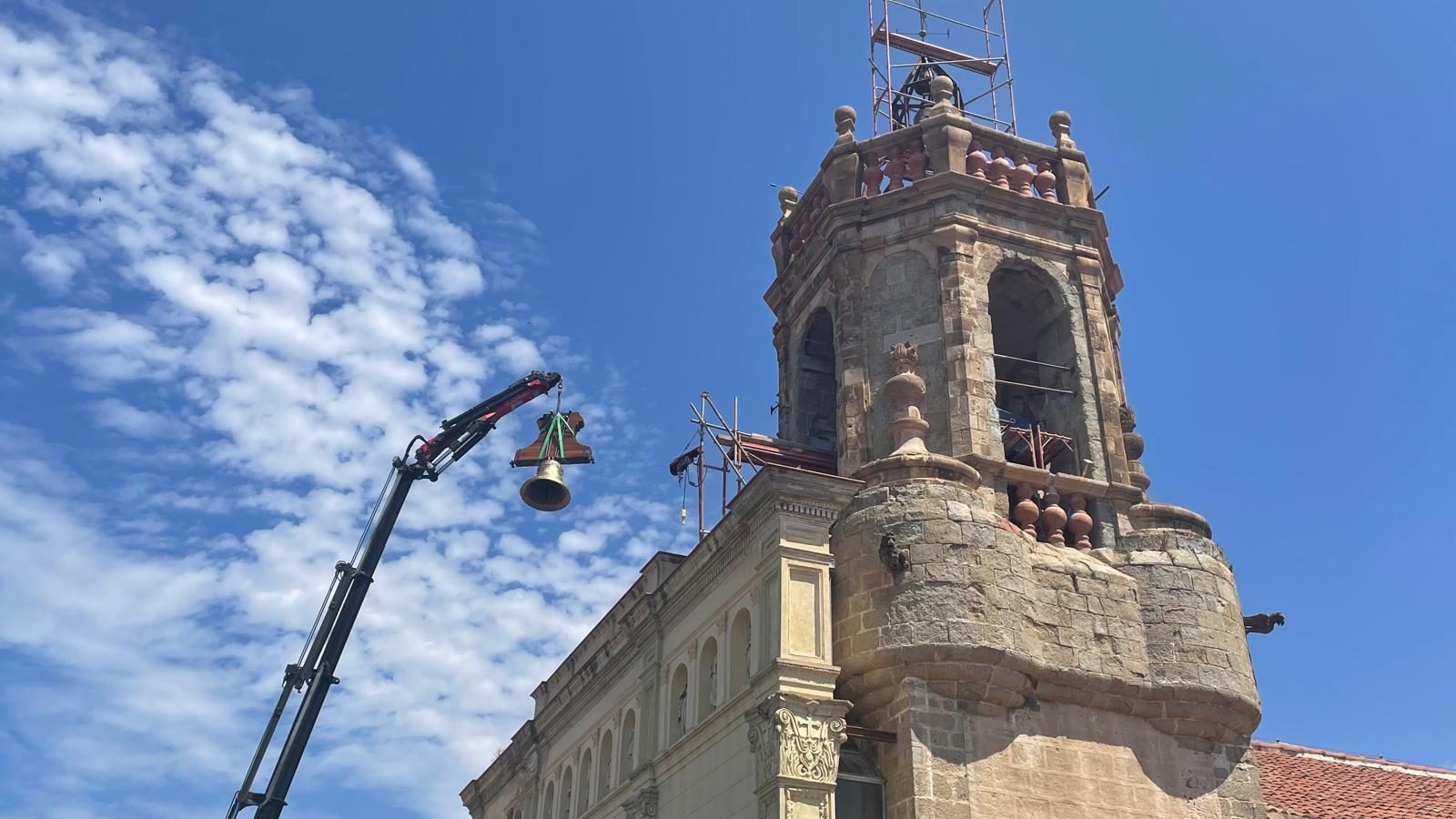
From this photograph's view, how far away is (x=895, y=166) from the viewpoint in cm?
2834

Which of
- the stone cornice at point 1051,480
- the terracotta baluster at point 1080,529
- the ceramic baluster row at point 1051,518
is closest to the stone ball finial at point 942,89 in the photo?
the stone cornice at point 1051,480

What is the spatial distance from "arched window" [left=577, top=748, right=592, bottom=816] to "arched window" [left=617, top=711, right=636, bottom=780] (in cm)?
206

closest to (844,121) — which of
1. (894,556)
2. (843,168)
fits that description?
(843,168)

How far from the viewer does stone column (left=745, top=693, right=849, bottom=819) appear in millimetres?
19906

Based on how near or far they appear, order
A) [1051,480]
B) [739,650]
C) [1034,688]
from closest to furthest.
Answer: [1034,688], [739,650], [1051,480]

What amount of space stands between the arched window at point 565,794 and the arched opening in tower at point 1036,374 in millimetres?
13090

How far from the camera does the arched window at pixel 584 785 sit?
29.6m

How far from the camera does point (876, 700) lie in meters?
21.4

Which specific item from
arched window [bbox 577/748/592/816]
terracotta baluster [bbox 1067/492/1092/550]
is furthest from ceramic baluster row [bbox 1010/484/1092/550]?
arched window [bbox 577/748/592/816]

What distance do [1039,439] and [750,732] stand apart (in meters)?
8.34

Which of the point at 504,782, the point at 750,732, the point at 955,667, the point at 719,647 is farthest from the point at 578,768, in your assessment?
the point at 955,667

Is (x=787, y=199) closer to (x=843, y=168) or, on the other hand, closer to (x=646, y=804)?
(x=843, y=168)

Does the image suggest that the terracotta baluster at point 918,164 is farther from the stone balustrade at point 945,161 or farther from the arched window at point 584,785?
the arched window at point 584,785

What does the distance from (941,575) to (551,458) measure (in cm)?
989
